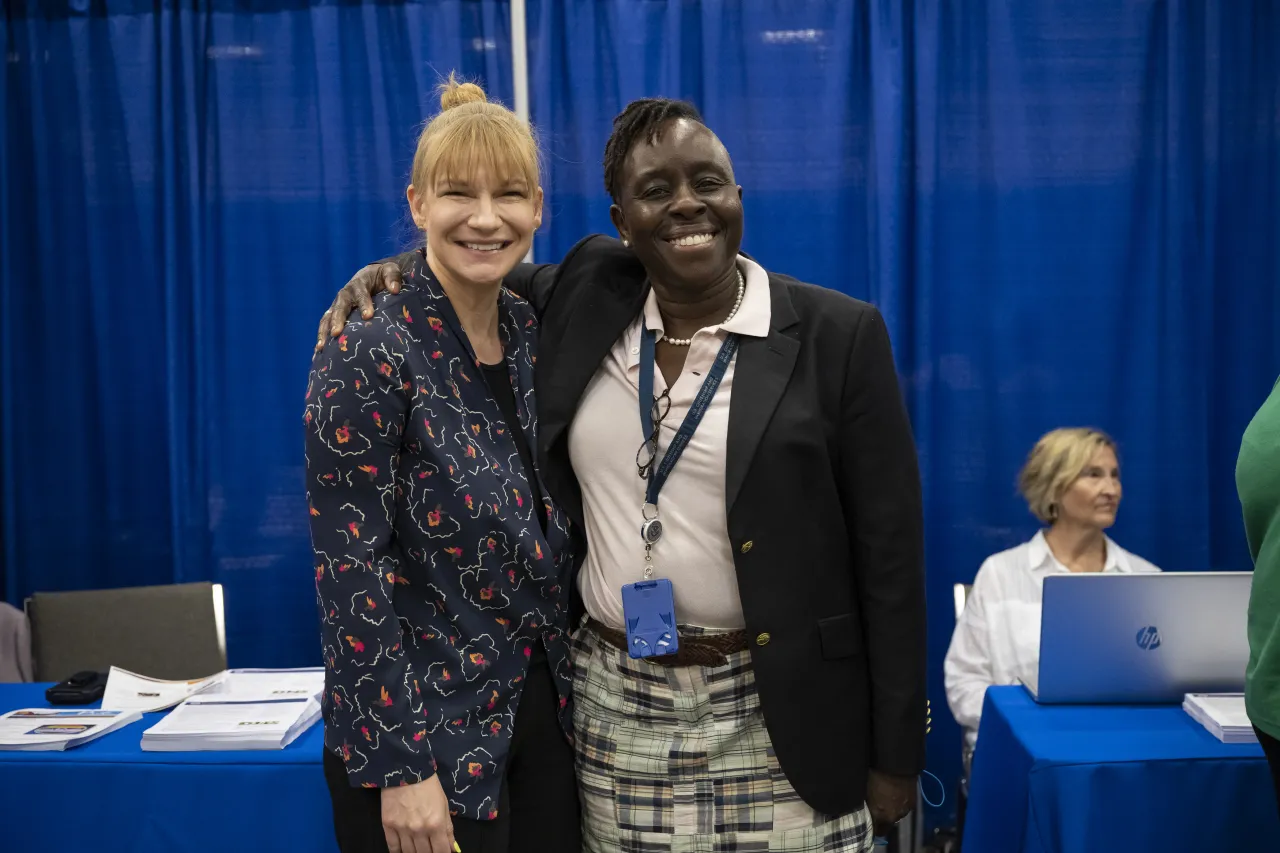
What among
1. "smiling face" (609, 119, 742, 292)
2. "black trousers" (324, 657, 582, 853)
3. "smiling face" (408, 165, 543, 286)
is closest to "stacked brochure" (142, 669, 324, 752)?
"black trousers" (324, 657, 582, 853)

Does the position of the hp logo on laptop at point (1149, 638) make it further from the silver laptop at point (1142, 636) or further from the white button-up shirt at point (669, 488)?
the white button-up shirt at point (669, 488)

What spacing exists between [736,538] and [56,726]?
1550 mm

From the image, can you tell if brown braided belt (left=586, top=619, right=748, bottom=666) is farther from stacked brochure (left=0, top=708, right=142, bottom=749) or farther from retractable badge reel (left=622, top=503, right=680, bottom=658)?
stacked brochure (left=0, top=708, right=142, bottom=749)

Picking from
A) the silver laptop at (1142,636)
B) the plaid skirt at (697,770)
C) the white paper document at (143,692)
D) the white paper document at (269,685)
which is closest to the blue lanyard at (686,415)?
the plaid skirt at (697,770)

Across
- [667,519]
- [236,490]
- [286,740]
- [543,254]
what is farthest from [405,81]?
[667,519]

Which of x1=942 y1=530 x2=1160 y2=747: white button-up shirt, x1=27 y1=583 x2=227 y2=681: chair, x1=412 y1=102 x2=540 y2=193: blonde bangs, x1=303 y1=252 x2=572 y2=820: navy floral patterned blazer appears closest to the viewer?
x1=303 y1=252 x2=572 y2=820: navy floral patterned blazer

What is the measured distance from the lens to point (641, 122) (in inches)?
63.5

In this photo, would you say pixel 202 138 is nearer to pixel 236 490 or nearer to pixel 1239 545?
pixel 236 490

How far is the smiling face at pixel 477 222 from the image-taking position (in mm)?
1547

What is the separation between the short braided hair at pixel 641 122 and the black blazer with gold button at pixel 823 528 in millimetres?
280

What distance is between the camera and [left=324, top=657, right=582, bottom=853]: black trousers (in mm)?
1568

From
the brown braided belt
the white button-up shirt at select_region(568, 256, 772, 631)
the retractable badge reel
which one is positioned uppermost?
the white button-up shirt at select_region(568, 256, 772, 631)

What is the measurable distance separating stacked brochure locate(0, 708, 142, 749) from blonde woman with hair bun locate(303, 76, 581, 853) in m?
0.93

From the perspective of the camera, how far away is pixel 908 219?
11.5ft
